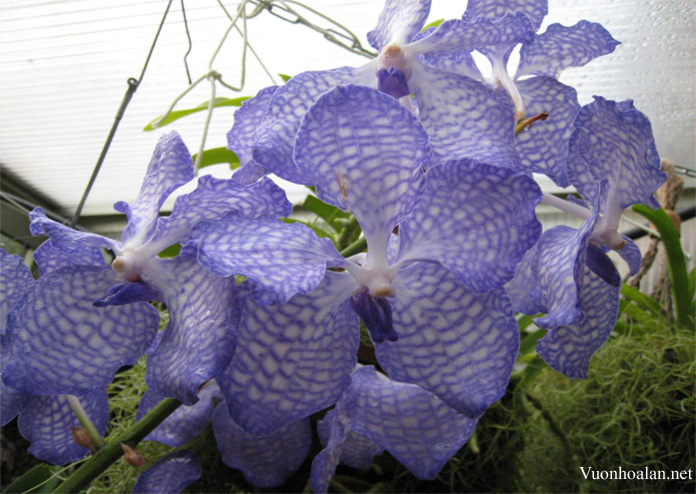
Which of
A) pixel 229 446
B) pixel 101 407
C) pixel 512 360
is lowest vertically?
pixel 229 446

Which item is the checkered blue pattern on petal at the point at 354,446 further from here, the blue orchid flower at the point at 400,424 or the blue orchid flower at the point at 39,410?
the blue orchid flower at the point at 39,410

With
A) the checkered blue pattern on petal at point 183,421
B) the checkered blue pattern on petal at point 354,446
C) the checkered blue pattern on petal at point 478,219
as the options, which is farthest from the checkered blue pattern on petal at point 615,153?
the checkered blue pattern on petal at point 183,421

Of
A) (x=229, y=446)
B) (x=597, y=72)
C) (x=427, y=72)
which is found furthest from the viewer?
(x=597, y=72)

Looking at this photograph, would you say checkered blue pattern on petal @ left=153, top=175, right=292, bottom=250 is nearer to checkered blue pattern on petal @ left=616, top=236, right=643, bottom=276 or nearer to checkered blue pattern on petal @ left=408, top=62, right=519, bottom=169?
checkered blue pattern on petal @ left=408, top=62, right=519, bottom=169

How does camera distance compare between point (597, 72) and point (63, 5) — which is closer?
point (63, 5)

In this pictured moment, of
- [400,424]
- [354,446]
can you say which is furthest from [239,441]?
[400,424]

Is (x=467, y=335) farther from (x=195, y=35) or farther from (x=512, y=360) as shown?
(x=195, y=35)

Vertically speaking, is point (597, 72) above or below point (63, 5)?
below

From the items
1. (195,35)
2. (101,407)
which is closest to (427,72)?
(101,407)
